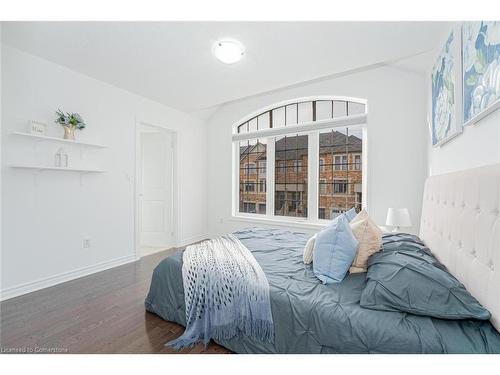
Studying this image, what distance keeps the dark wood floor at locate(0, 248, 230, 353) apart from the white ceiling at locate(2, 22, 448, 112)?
2.43 meters

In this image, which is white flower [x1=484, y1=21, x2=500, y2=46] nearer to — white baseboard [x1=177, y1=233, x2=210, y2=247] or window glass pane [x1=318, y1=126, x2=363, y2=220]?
window glass pane [x1=318, y1=126, x2=363, y2=220]

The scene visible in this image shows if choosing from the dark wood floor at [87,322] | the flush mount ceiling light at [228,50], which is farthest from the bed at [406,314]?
the flush mount ceiling light at [228,50]

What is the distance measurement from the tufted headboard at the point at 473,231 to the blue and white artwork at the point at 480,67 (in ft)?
1.18

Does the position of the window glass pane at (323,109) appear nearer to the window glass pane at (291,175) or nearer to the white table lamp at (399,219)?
the window glass pane at (291,175)

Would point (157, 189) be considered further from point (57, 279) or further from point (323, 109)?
point (323, 109)

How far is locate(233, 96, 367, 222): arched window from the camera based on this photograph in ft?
11.8

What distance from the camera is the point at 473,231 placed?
4.16 ft

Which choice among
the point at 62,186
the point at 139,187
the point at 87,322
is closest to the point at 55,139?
the point at 62,186

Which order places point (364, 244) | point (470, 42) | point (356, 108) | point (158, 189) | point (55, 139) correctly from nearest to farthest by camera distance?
point (470, 42) < point (364, 244) < point (55, 139) < point (356, 108) < point (158, 189)

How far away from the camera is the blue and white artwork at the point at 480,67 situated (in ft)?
3.94

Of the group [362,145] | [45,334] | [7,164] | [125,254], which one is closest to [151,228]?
[125,254]

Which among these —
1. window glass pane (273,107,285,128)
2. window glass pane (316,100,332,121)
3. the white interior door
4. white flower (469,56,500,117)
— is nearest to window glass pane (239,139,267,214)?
window glass pane (273,107,285,128)

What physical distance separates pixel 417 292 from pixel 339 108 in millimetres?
3062
